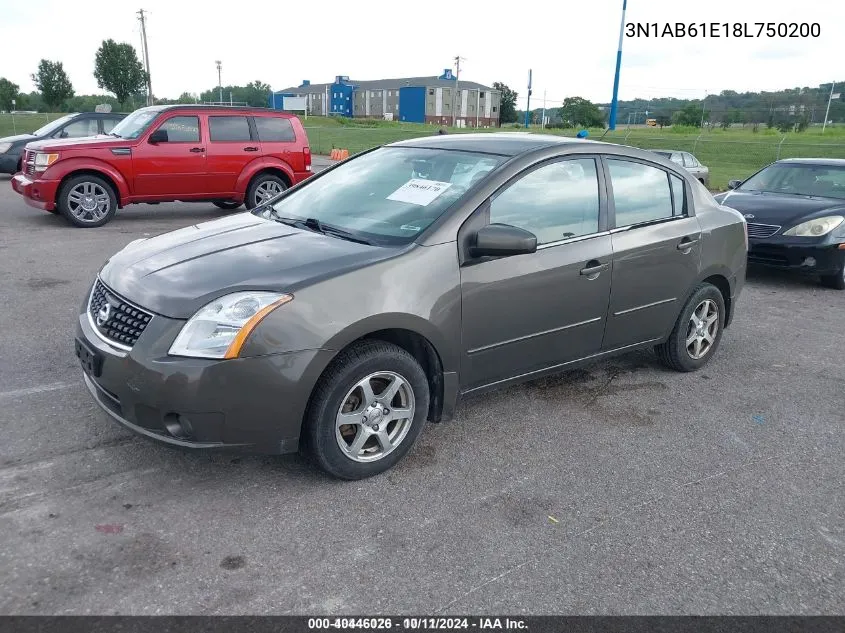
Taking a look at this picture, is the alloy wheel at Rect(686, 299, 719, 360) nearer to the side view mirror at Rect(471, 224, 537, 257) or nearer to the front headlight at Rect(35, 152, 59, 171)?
the side view mirror at Rect(471, 224, 537, 257)

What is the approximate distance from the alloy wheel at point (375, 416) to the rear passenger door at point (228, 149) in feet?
29.3

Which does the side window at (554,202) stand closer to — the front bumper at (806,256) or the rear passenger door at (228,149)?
the front bumper at (806,256)

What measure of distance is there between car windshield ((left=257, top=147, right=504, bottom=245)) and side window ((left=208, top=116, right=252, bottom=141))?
7376mm

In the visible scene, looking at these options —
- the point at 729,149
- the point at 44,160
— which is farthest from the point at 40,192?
the point at 729,149

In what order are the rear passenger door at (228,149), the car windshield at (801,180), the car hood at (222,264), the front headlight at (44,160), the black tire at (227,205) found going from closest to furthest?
the car hood at (222,264) → the car windshield at (801,180) → the front headlight at (44,160) → the rear passenger door at (228,149) → the black tire at (227,205)

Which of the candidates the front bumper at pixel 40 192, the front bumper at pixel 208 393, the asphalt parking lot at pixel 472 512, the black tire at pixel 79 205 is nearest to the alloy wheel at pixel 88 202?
the black tire at pixel 79 205

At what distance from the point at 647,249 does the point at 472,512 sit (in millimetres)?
2236

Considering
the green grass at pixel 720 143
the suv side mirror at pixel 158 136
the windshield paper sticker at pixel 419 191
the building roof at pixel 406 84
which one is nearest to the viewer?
the windshield paper sticker at pixel 419 191

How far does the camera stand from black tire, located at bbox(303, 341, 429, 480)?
333cm

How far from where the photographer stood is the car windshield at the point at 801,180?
360 inches

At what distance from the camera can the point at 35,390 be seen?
4480 millimetres

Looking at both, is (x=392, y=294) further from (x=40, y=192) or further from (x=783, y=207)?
(x=40, y=192)

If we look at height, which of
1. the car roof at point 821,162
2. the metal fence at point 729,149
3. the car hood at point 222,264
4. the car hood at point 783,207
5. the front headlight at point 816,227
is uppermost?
the car roof at point 821,162

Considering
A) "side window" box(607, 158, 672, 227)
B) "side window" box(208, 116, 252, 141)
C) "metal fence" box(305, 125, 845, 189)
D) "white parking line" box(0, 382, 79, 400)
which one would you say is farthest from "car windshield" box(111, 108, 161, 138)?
"metal fence" box(305, 125, 845, 189)
